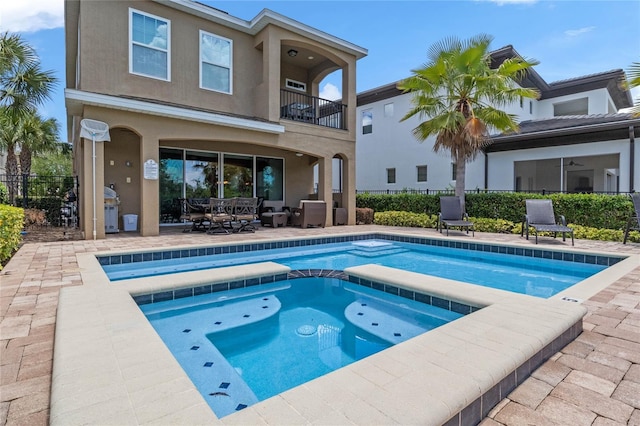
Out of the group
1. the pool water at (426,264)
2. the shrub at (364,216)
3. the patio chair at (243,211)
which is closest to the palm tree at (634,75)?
the pool water at (426,264)

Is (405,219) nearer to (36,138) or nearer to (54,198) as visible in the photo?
(54,198)

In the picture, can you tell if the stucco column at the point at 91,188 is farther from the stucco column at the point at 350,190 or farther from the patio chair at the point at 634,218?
the patio chair at the point at 634,218

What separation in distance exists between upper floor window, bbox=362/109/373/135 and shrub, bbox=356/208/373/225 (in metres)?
8.00

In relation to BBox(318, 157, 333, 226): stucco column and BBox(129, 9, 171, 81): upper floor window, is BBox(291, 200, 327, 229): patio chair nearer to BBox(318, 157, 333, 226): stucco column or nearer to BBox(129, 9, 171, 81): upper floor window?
BBox(318, 157, 333, 226): stucco column

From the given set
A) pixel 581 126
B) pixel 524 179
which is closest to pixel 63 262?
pixel 581 126

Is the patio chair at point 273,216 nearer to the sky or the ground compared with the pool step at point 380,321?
nearer to the sky

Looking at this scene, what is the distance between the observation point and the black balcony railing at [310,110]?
1352 cm

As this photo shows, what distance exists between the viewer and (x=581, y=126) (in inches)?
486

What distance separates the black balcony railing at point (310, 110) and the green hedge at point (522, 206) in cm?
379

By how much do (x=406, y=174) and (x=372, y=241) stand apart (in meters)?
9.56

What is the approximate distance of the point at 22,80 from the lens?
35.0ft

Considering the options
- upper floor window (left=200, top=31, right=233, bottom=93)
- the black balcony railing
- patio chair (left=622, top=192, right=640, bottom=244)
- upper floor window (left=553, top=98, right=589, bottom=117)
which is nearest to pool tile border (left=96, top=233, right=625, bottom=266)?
patio chair (left=622, top=192, right=640, bottom=244)

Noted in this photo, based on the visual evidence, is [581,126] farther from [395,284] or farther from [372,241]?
[395,284]

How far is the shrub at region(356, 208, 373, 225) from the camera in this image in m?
14.2
